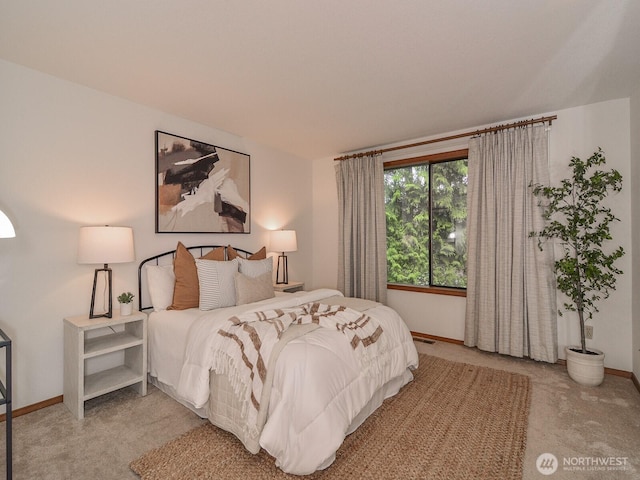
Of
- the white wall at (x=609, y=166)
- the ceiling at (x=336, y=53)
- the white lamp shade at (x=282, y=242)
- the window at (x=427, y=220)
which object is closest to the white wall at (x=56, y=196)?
the ceiling at (x=336, y=53)

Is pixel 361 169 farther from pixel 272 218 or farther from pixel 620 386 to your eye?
pixel 620 386

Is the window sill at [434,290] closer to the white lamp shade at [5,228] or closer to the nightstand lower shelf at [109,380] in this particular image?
the nightstand lower shelf at [109,380]

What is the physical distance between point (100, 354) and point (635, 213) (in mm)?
4614

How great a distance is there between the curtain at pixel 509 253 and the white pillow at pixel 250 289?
2.36m

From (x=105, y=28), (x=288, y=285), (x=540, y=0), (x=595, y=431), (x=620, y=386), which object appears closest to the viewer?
(x=540, y=0)

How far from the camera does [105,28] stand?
2008mm

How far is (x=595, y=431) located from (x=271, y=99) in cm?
358

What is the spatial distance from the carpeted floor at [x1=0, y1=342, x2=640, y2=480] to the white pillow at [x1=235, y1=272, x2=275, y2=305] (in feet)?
Result: 3.22

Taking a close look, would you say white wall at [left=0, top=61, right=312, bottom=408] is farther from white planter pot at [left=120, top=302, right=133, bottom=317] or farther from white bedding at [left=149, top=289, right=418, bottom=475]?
white bedding at [left=149, top=289, right=418, bottom=475]

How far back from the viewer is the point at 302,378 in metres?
1.83

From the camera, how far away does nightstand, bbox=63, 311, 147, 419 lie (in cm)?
237

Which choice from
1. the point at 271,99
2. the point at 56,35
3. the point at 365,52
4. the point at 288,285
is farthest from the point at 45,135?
the point at 288,285

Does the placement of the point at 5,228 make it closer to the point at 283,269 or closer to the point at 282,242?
the point at 282,242

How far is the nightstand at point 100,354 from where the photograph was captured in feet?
7.77
